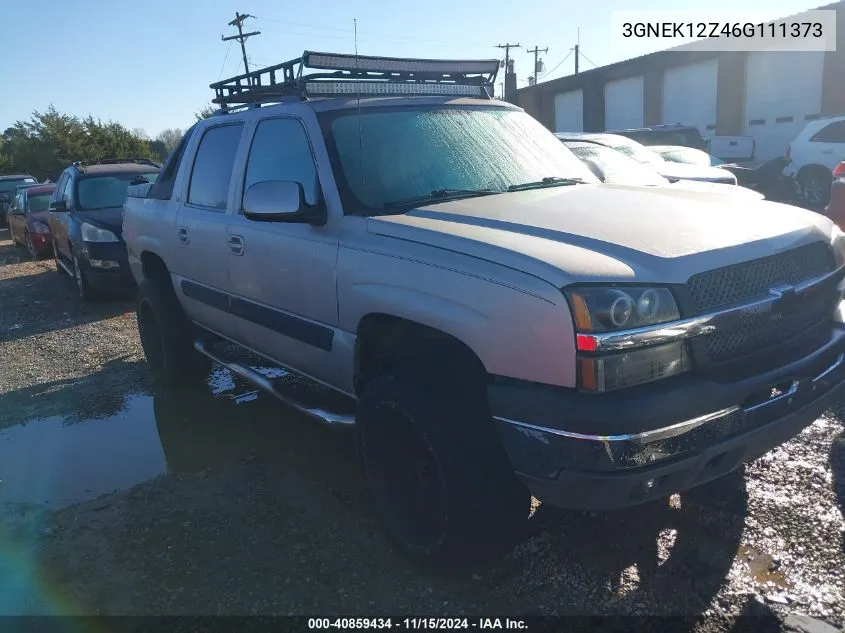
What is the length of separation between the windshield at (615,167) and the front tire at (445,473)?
106 inches

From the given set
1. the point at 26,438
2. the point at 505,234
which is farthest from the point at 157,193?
the point at 505,234

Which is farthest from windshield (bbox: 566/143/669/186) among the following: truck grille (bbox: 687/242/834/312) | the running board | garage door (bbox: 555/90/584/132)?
garage door (bbox: 555/90/584/132)

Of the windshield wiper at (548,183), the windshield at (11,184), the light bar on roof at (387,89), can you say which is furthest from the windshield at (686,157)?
the windshield at (11,184)

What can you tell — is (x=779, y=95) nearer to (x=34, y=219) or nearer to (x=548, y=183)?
(x=34, y=219)

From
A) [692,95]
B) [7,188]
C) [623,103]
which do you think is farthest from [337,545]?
[623,103]

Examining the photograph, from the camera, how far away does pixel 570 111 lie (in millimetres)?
34031

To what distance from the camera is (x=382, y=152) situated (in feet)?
11.4

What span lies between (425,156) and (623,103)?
29.4 metres

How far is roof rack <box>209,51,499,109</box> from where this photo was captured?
3.78m

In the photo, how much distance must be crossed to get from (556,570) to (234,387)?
338cm

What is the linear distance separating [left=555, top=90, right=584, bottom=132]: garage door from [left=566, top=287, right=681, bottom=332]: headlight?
104ft

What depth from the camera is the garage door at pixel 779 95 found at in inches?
875

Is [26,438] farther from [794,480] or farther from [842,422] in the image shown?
[842,422]

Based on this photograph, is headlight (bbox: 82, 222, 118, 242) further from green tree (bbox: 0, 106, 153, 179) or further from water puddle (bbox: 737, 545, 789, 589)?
green tree (bbox: 0, 106, 153, 179)
